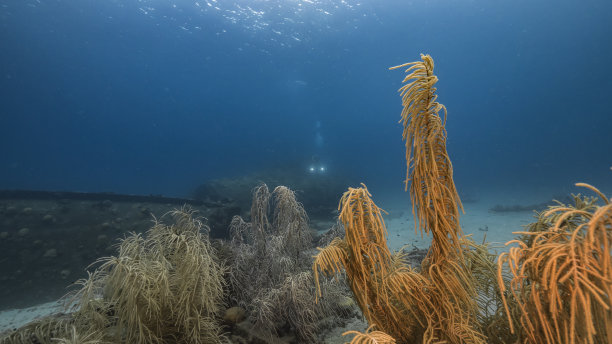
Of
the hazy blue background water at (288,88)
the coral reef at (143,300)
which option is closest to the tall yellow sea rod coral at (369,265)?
the coral reef at (143,300)

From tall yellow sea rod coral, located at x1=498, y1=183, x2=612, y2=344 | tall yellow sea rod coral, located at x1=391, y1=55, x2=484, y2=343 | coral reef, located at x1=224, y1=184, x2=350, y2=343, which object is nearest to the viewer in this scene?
tall yellow sea rod coral, located at x1=498, y1=183, x2=612, y2=344

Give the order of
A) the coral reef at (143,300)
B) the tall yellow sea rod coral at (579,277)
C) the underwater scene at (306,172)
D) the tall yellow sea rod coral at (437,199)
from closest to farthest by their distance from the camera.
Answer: the tall yellow sea rod coral at (579,277) → the tall yellow sea rod coral at (437,199) → the underwater scene at (306,172) → the coral reef at (143,300)

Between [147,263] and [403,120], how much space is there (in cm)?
346

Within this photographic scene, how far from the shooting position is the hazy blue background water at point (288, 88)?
50.9 metres

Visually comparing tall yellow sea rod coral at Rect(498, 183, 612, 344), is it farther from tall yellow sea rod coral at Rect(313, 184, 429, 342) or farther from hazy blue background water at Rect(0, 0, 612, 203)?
hazy blue background water at Rect(0, 0, 612, 203)

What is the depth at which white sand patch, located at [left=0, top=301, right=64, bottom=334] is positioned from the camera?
6.79 m

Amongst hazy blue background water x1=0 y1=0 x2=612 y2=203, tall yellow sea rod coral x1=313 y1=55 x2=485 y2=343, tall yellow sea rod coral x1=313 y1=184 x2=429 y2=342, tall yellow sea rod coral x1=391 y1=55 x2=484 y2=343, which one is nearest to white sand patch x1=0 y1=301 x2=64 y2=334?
tall yellow sea rod coral x1=313 y1=184 x2=429 y2=342

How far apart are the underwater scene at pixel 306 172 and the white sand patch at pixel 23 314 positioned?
0.08 metres

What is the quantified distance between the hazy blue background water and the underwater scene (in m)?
0.94

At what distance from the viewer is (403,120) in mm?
2074

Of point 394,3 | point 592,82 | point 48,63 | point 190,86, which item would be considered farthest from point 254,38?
point 592,82

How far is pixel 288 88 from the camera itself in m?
110

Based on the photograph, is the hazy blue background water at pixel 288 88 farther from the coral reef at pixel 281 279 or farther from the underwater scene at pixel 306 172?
the coral reef at pixel 281 279

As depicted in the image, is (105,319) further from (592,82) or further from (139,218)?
(592,82)
